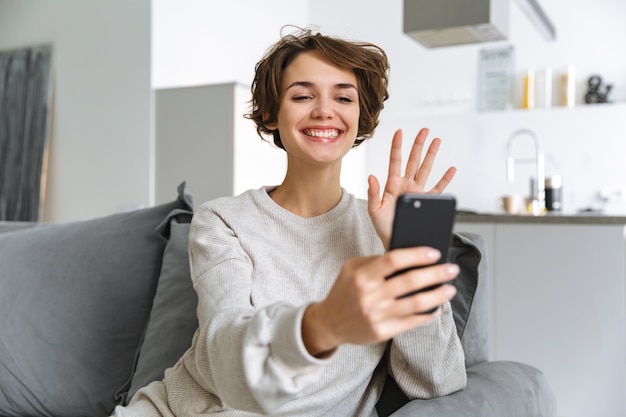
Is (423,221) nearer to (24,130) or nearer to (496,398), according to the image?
(496,398)

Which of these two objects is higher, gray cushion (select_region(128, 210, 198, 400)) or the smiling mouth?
the smiling mouth

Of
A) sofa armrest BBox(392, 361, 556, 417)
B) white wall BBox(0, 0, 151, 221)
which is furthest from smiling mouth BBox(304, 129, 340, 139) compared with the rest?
white wall BBox(0, 0, 151, 221)

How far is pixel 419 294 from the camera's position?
0.79 m

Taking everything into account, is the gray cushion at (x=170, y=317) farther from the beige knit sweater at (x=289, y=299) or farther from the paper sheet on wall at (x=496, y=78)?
the paper sheet on wall at (x=496, y=78)

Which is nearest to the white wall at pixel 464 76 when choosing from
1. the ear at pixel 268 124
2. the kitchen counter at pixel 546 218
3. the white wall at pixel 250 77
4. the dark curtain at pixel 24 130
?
the white wall at pixel 250 77

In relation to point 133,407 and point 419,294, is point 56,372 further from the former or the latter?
point 419,294

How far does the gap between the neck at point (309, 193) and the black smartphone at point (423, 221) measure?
517mm

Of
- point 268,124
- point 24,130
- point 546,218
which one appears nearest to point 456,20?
point 546,218

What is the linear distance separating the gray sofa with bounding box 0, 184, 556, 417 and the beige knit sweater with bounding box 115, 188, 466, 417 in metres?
0.27

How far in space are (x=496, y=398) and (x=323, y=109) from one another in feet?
2.00

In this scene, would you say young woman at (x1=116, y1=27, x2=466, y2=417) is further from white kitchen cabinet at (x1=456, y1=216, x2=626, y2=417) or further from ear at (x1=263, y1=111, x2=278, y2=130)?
white kitchen cabinet at (x1=456, y1=216, x2=626, y2=417)

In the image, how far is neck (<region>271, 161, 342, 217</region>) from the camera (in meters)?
1.37

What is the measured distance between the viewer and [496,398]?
4.29ft

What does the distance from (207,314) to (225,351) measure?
168 millimetres
